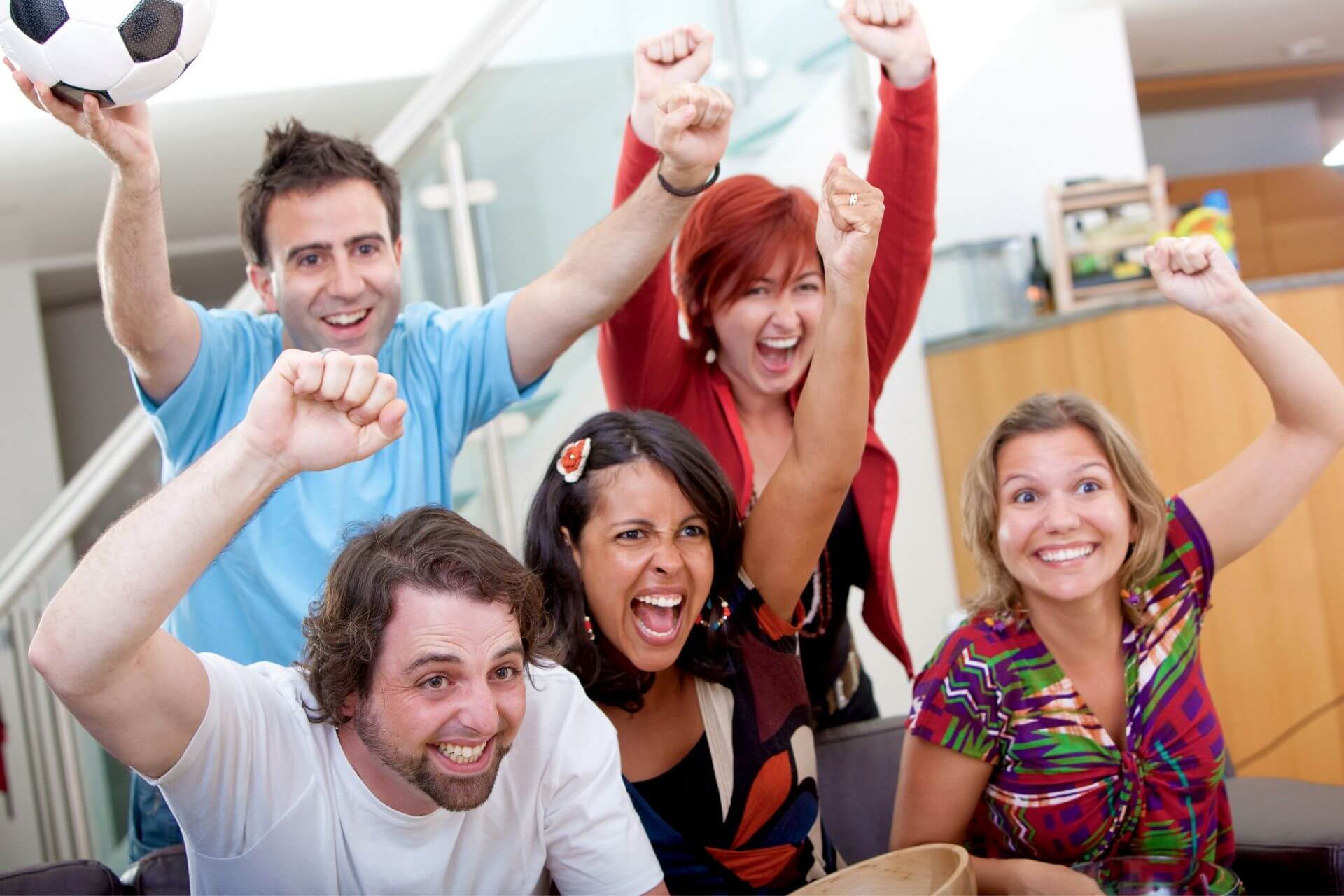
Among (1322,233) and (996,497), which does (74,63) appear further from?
(1322,233)

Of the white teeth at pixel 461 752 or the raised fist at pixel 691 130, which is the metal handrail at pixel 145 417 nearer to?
the raised fist at pixel 691 130

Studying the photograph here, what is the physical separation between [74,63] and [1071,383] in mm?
2962

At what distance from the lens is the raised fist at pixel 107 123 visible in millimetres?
1384

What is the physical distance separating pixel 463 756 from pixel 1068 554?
32.4 inches

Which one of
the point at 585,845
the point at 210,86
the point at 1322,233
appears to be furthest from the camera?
the point at 1322,233

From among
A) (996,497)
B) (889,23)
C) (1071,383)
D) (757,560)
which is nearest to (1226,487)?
(996,497)

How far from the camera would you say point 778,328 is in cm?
192

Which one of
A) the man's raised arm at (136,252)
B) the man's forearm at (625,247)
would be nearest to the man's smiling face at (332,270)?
the man's raised arm at (136,252)

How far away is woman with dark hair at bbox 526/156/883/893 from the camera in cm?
160

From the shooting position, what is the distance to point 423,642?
1.32 metres

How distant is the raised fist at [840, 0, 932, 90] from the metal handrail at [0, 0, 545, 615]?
121 centimetres

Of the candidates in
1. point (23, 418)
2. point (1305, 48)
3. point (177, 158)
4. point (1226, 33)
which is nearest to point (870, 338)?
point (177, 158)

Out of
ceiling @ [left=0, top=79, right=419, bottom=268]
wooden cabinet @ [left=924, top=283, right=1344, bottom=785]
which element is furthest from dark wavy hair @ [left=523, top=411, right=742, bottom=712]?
ceiling @ [left=0, top=79, right=419, bottom=268]

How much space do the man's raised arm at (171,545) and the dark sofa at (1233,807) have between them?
1019 millimetres
